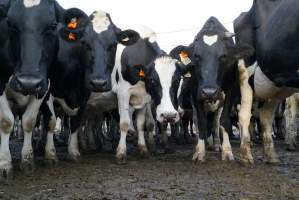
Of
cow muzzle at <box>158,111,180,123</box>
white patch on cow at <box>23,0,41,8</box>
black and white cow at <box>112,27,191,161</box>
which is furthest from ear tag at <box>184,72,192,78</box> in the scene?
white patch on cow at <box>23,0,41,8</box>

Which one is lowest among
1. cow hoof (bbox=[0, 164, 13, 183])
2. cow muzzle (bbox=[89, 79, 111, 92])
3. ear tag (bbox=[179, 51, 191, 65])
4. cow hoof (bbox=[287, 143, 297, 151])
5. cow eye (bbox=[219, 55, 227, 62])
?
cow hoof (bbox=[0, 164, 13, 183])

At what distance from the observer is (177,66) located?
9.16 m

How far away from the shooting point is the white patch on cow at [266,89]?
731cm

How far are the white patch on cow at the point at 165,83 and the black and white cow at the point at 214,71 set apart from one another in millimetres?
478

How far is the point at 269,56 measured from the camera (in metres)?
6.36

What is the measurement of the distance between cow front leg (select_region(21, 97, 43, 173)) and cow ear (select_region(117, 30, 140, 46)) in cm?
246

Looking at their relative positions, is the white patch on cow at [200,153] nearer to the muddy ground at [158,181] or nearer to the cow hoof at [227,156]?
the muddy ground at [158,181]

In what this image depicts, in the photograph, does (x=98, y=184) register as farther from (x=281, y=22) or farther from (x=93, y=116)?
(x=93, y=116)

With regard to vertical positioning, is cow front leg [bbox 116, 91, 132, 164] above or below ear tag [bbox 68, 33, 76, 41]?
below

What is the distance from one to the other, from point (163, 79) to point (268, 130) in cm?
214

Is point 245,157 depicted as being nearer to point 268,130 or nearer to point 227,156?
point 227,156

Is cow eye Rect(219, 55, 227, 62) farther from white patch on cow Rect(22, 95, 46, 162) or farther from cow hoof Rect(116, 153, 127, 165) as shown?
white patch on cow Rect(22, 95, 46, 162)

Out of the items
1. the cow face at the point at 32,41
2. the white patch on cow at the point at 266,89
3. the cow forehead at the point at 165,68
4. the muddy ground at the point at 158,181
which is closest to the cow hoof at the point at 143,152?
the muddy ground at the point at 158,181

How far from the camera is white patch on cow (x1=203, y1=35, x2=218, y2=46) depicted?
8.11 m
